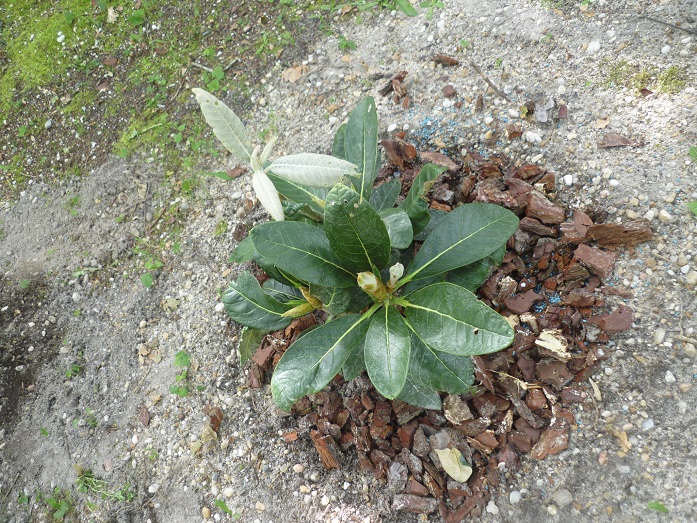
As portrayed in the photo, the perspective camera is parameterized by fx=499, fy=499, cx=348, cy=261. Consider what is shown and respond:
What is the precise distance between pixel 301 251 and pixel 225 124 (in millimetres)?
379

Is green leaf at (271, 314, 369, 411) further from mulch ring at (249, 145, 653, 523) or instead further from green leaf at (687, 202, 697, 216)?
green leaf at (687, 202, 697, 216)

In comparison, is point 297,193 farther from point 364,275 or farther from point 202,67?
point 202,67

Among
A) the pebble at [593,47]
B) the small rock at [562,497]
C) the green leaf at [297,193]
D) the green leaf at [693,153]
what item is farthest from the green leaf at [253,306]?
the pebble at [593,47]

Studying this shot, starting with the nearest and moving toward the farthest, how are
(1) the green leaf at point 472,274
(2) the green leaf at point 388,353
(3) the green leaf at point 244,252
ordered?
(2) the green leaf at point 388,353
(1) the green leaf at point 472,274
(3) the green leaf at point 244,252

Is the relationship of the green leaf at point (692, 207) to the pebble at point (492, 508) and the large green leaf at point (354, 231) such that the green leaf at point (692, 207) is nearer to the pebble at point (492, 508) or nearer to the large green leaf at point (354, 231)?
the large green leaf at point (354, 231)

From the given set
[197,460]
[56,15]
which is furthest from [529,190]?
[56,15]

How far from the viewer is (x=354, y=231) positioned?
126 centimetres

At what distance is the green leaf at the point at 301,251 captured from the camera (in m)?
1.30

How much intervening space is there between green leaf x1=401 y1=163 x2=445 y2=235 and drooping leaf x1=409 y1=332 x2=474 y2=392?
0.34 meters

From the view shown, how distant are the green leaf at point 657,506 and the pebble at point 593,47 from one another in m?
1.54

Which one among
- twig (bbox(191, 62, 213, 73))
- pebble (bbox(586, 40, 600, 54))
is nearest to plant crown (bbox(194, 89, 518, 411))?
pebble (bbox(586, 40, 600, 54))

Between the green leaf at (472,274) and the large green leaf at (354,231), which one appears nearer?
the large green leaf at (354,231)

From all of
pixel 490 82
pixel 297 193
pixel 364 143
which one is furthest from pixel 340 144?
pixel 490 82

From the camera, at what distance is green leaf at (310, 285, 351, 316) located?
4.71 ft
